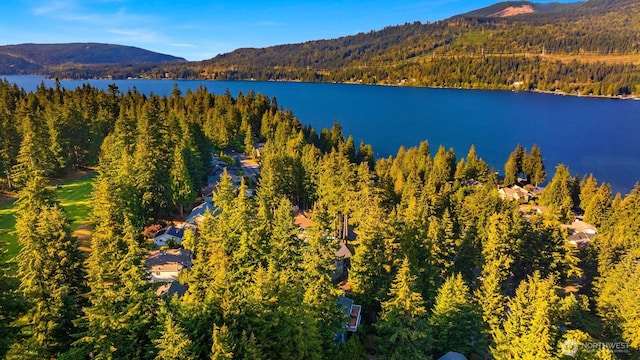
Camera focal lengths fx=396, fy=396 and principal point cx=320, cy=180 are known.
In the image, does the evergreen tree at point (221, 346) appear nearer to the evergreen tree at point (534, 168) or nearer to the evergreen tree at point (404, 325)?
the evergreen tree at point (404, 325)

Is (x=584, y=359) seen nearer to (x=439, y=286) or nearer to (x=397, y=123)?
(x=439, y=286)

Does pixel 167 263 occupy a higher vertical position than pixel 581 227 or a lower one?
higher

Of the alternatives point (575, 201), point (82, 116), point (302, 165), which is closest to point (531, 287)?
point (302, 165)

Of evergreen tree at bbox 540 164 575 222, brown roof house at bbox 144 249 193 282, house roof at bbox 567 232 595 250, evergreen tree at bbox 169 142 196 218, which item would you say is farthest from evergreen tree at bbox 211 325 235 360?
evergreen tree at bbox 540 164 575 222

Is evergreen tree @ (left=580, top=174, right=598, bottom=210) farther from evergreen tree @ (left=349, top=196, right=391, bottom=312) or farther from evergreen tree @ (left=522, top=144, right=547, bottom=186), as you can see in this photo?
evergreen tree @ (left=349, top=196, right=391, bottom=312)

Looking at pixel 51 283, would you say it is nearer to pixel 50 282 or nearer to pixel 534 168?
pixel 50 282

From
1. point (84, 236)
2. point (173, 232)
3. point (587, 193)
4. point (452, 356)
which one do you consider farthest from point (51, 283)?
point (587, 193)
